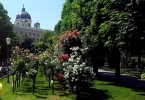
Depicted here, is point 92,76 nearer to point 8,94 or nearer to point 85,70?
point 85,70

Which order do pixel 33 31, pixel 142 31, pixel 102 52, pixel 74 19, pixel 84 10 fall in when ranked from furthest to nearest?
pixel 33 31
pixel 74 19
pixel 84 10
pixel 102 52
pixel 142 31

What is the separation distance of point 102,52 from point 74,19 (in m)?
8.78

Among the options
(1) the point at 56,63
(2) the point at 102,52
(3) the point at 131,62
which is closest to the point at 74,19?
(2) the point at 102,52

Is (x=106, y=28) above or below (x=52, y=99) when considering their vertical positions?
above

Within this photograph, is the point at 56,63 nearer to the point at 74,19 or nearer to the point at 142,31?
the point at 142,31

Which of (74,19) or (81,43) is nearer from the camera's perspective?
(81,43)

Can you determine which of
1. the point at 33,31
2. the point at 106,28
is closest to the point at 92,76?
the point at 106,28

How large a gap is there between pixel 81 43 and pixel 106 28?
276 cm

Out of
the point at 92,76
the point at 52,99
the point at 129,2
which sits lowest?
the point at 52,99

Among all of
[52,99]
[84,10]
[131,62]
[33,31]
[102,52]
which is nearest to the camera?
[52,99]

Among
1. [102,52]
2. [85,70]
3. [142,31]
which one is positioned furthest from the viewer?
[102,52]

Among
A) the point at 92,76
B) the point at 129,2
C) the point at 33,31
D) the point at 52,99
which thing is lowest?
the point at 52,99

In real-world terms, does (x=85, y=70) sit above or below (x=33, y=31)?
below

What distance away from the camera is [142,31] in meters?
24.5
